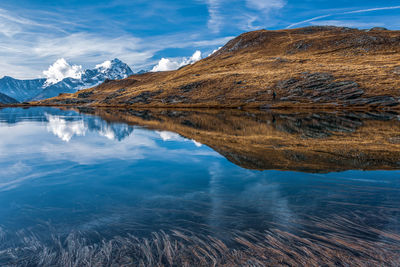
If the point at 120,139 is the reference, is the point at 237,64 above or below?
above

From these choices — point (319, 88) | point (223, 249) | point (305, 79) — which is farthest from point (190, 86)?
point (223, 249)

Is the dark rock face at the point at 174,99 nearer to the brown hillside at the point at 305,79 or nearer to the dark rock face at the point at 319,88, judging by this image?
the brown hillside at the point at 305,79

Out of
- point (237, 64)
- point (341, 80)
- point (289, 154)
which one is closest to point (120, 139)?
point (289, 154)

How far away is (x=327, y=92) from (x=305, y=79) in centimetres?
1278

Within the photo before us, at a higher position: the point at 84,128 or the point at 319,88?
the point at 319,88

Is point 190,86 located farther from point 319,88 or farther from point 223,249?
point 223,249

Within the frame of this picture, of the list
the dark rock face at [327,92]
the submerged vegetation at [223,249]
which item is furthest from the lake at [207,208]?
the dark rock face at [327,92]

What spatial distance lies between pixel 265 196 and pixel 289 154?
864 cm

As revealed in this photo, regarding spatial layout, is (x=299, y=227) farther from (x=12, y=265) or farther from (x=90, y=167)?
(x=90, y=167)

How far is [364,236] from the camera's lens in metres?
7.66

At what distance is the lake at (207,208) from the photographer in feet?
23.0

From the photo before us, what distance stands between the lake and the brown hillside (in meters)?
73.9

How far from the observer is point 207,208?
9.96 m

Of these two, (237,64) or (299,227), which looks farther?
(237,64)
